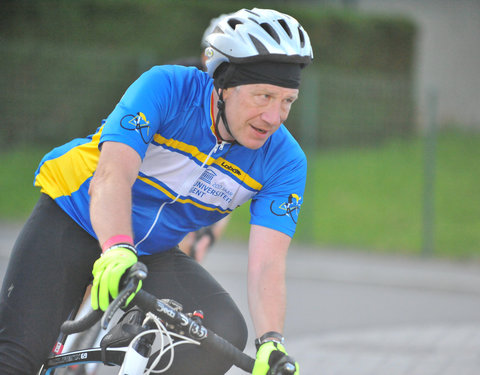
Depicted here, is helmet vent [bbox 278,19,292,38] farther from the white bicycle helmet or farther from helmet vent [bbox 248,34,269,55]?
helmet vent [bbox 248,34,269,55]

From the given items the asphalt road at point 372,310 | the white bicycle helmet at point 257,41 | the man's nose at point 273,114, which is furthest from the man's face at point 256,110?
the asphalt road at point 372,310

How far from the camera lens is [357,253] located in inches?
460

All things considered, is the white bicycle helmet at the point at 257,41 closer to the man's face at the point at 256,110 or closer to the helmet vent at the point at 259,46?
the helmet vent at the point at 259,46

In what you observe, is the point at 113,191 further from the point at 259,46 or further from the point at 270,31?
the point at 270,31

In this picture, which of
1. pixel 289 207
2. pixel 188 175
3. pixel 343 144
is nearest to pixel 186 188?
pixel 188 175

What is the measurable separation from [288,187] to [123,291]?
123 centimetres

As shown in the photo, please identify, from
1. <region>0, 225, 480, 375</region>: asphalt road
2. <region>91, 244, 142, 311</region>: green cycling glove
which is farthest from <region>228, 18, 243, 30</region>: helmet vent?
<region>0, 225, 480, 375</region>: asphalt road

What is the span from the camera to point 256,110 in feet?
10.2

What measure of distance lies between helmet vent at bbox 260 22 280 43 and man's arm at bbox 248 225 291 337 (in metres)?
0.81

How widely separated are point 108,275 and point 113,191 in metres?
0.45

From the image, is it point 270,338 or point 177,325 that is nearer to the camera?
point 177,325

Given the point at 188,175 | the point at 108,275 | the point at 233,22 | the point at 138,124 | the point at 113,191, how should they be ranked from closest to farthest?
the point at 108,275 < the point at 113,191 < the point at 138,124 < the point at 233,22 < the point at 188,175

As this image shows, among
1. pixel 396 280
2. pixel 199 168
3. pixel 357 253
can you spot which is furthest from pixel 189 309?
pixel 357 253

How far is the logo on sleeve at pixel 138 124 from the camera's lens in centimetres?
301
